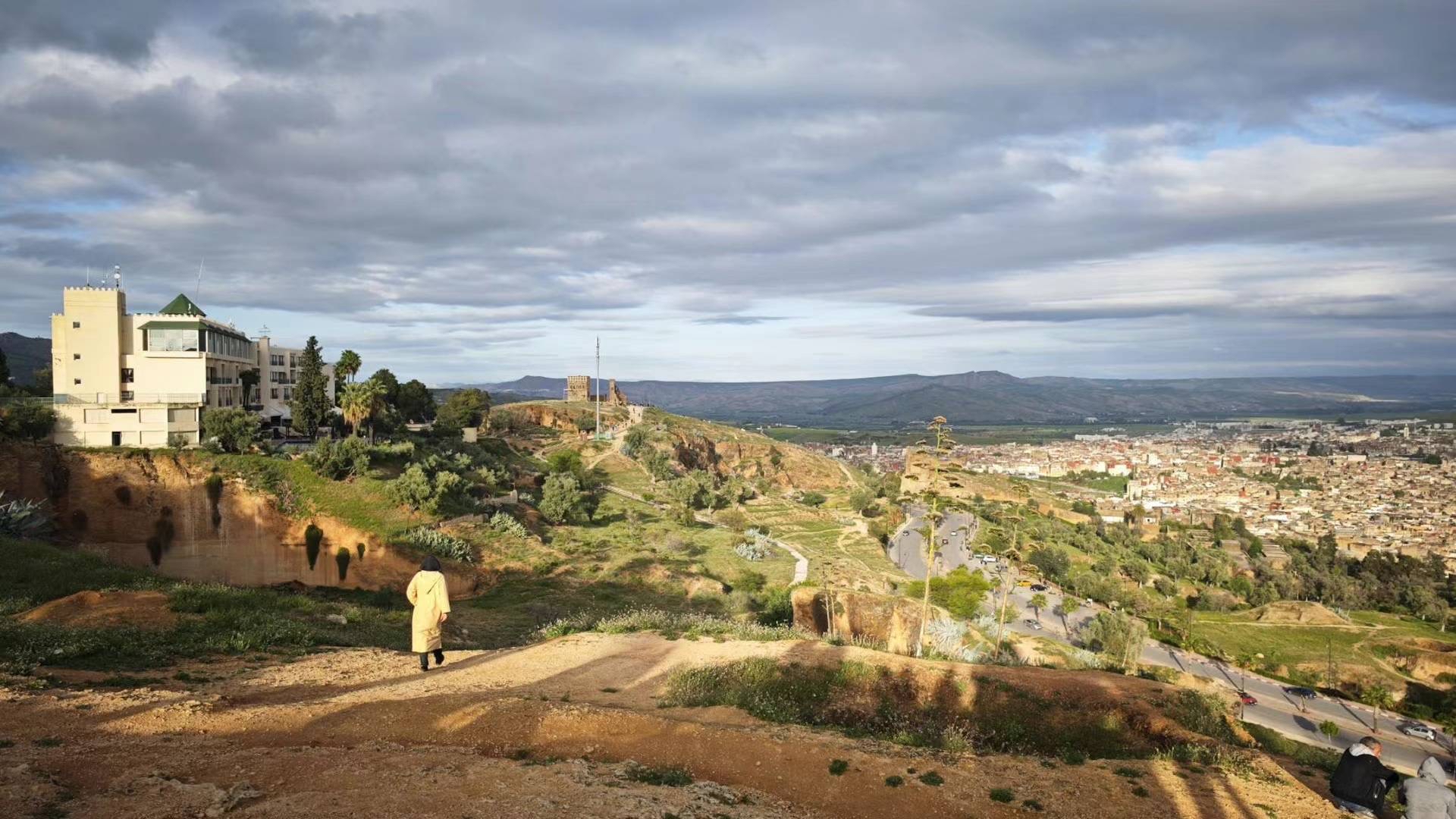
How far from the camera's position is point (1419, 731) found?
31656mm

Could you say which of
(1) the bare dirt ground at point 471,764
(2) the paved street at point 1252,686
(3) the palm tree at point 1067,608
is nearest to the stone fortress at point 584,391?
(2) the paved street at point 1252,686

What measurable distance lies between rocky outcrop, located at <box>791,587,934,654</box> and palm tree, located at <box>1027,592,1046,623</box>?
2544 cm

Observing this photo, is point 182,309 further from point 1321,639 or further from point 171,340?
point 1321,639

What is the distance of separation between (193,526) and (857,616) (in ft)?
82.5

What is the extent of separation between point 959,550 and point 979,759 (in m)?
56.0

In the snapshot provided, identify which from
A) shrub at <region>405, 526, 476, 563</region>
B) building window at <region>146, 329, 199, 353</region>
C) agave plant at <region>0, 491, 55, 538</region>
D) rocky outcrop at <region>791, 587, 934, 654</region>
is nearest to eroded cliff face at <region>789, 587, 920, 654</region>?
rocky outcrop at <region>791, 587, 934, 654</region>

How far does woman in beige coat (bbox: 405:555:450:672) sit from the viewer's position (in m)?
11.4

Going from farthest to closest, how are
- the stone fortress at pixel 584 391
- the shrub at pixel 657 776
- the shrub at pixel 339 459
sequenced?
1. the stone fortress at pixel 584 391
2. the shrub at pixel 339 459
3. the shrub at pixel 657 776

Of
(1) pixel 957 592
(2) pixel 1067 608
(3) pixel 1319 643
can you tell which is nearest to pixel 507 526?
(1) pixel 957 592

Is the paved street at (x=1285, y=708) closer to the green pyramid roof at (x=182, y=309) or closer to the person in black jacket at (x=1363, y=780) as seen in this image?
the person in black jacket at (x=1363, y=780)

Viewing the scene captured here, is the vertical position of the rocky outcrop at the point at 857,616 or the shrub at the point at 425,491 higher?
the shrub at the point at 425,491

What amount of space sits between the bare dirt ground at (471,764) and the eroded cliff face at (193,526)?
672 inches

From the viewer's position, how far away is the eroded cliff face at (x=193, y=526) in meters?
27.5

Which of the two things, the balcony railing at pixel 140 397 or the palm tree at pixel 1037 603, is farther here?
the palm tree at pixel 1037 603
